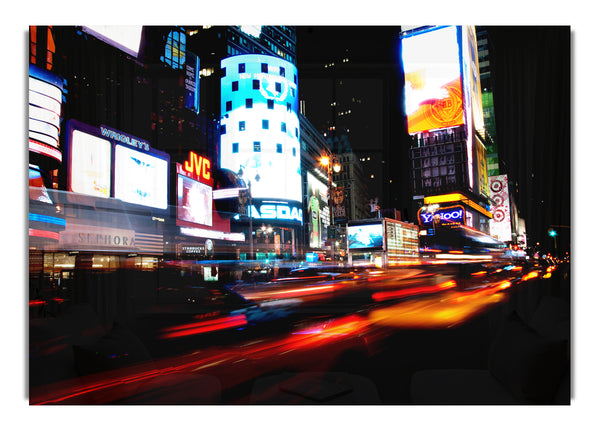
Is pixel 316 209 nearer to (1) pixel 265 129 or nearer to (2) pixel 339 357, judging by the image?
(1) pixel 265 129

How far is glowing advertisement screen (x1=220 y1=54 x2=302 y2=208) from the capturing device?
339 cm

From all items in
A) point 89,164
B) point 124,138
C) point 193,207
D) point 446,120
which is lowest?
point 193,207

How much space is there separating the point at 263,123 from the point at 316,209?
43.0 inches

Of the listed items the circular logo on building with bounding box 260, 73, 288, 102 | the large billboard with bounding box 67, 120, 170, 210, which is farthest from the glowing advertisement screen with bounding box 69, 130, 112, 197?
the circular logo on building with bounding box 260, 73, 288, 102

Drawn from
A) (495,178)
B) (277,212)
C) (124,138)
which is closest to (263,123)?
(277,212)

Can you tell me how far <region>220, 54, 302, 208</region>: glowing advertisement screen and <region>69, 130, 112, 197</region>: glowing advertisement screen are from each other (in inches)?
43.1

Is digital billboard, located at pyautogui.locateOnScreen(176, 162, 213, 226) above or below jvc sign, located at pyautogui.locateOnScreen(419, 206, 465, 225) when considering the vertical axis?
above

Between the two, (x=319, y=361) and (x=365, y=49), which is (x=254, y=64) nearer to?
(x=365, y=49)

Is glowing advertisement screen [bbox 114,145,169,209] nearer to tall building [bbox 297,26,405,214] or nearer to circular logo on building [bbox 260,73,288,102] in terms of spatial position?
circular logo on building [bbox 260,73,288,102]

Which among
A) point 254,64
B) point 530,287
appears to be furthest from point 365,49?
point 530,287

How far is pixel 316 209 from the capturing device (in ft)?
11.7
